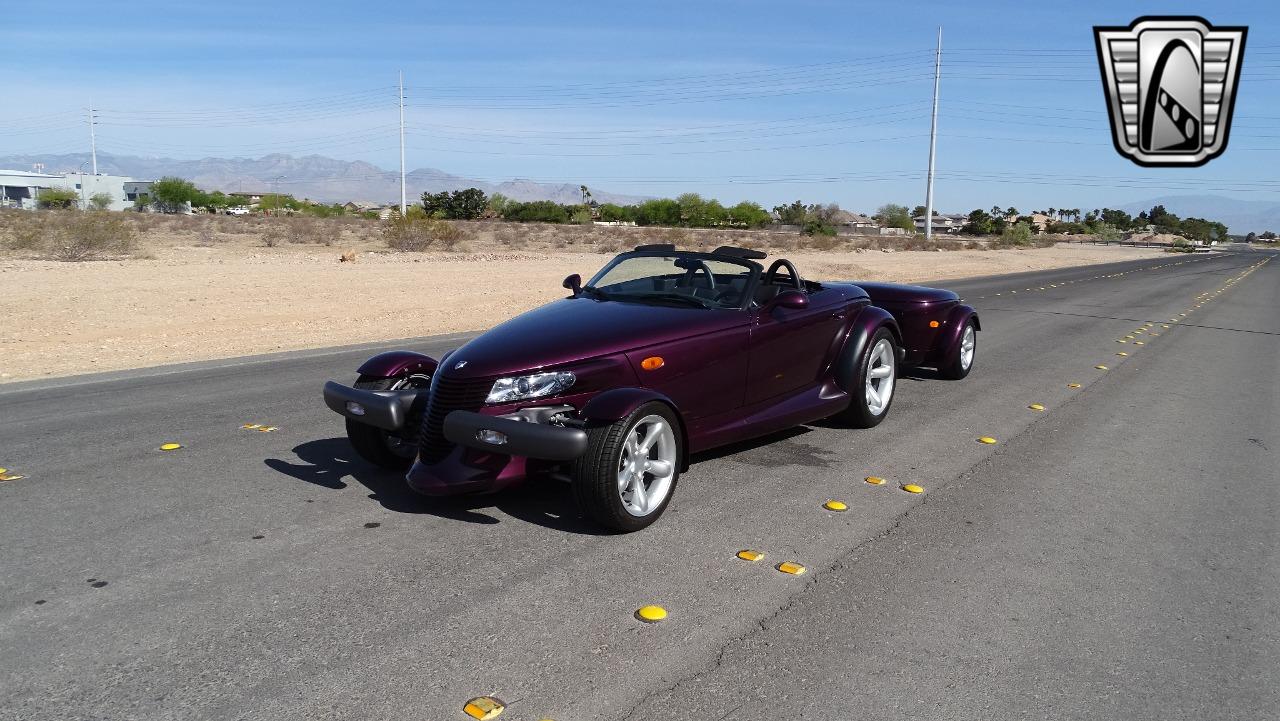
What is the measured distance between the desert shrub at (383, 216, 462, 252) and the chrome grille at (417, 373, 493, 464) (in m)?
32.1

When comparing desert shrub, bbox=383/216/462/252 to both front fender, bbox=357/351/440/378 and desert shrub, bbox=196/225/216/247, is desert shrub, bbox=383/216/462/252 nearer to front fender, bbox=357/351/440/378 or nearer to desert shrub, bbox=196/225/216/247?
desert shrub, bbox=196/225/216/247

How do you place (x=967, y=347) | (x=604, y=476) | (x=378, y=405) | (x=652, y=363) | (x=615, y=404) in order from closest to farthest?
1. (x=604, y=476)
2. (x=615, y=404)
3. (x=378, y=405)
4. (x=652, y=363)
5. (x=967, y=347)

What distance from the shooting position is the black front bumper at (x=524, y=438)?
182 inches

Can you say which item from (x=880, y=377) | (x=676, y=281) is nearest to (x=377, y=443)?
(x=676, y=281)

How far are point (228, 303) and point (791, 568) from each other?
14804 mm

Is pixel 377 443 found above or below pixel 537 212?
below

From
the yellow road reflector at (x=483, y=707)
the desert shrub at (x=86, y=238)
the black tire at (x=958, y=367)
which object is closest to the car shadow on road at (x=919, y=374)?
the black tire at (x=958, y=367)

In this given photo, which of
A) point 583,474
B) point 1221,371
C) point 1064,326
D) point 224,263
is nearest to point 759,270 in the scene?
point 583,474

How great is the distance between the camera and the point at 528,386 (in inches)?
201

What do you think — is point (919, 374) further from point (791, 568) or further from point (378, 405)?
point (378, 405)

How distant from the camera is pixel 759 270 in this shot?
21.1ft

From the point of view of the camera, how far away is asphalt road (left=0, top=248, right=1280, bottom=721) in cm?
341

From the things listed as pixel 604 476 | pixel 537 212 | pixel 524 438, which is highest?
pixel 537 212

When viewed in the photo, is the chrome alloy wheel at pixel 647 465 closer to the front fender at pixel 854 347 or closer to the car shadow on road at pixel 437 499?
the car shadow on road at pixel 437 499
